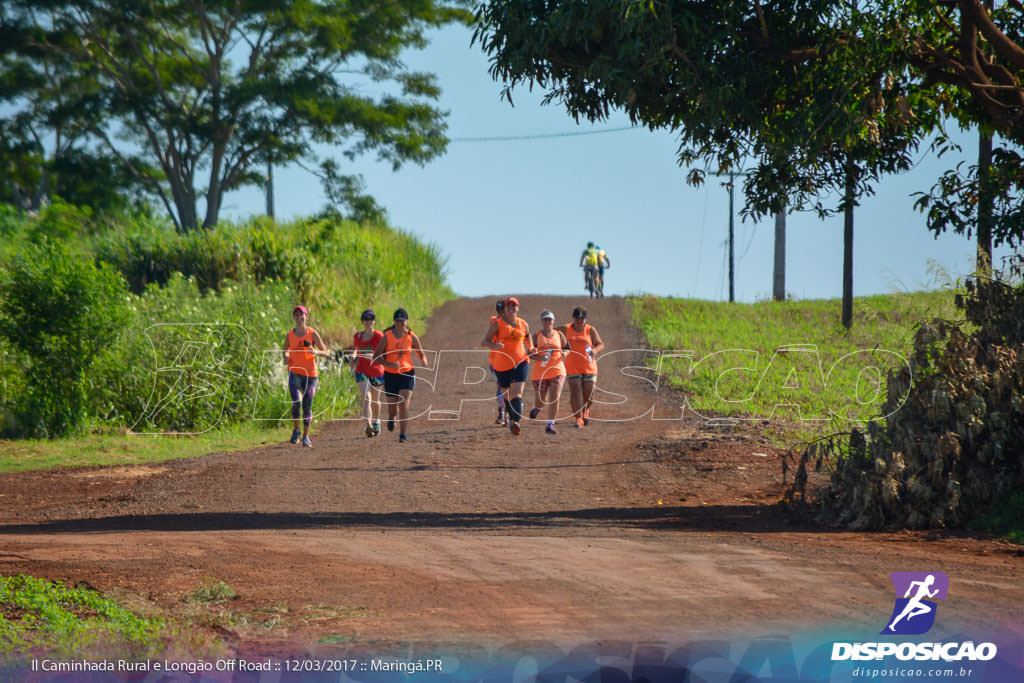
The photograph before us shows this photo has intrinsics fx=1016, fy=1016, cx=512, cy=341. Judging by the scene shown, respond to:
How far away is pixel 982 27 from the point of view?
36.4 ft

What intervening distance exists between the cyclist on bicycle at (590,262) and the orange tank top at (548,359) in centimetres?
1964

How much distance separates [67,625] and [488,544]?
12.2 feet

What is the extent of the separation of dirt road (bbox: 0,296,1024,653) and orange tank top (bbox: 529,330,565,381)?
50.3 inches

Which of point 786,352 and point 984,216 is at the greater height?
point 984,216

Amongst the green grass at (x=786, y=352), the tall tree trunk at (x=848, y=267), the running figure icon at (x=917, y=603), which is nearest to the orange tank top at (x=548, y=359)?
the green grass at (x=786, y=352)

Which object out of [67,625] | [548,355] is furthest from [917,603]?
[548,355]

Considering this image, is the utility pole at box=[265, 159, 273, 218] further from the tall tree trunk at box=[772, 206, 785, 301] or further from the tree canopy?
the tall tree trunk at box=[772, 206, 785, 301]

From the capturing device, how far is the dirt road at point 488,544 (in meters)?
6.82

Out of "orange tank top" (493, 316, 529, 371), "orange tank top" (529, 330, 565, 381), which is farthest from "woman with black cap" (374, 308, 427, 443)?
"orange tank top" (529, 330, 565, 381)

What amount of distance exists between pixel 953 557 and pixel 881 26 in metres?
5.87

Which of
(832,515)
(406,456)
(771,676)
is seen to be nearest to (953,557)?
(832,515)

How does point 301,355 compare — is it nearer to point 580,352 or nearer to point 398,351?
point 398,351

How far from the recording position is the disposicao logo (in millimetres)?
6227

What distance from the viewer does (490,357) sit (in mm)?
15312
